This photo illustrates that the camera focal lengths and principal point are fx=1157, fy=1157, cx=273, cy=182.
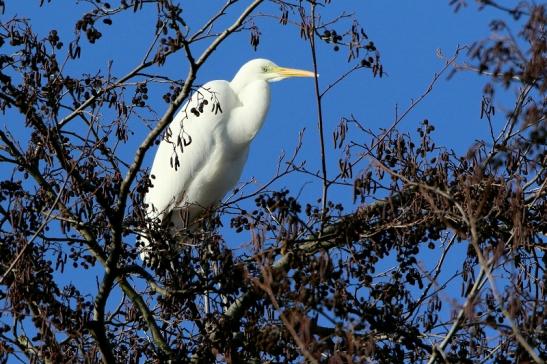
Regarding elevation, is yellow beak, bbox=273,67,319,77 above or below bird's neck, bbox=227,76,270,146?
above

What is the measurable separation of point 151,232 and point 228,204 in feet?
2.49

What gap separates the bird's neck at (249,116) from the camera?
360 inches

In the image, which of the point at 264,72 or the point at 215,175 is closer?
the point at 215,175

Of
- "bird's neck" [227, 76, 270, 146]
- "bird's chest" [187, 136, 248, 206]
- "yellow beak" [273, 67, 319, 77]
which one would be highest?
"yellow beak" [273, 67, 319, 77]

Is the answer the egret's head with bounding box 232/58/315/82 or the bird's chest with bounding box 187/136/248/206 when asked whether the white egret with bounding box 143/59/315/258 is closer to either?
the bird's chest with bounding box 187/136/248/206

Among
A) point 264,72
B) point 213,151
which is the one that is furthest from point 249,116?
point 264,72

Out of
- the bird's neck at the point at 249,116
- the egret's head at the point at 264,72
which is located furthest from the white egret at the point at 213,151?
the egret's head at the point at 264,72

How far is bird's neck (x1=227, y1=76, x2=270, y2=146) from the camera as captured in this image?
9.16 metres

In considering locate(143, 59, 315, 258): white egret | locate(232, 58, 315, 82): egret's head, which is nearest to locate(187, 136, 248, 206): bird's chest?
locate(143, 59, 315, 258): white egret

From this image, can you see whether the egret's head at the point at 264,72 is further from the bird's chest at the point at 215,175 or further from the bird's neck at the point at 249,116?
the bird's chest at the point at 215,175

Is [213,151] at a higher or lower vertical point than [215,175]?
higher

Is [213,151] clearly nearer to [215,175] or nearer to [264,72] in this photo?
[215,175]

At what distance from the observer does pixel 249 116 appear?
30.0 ft

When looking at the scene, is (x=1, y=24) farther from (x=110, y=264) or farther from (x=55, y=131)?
(x=110, y=264)
